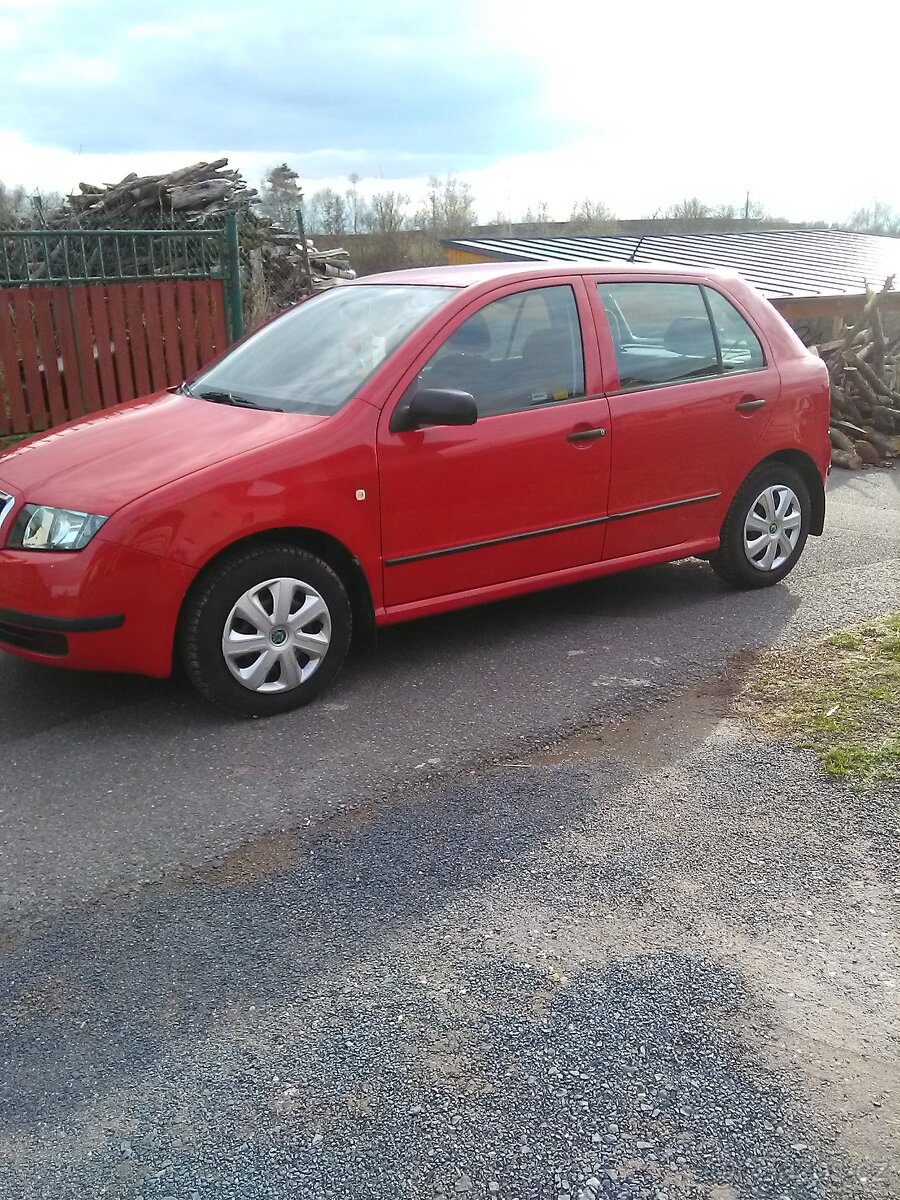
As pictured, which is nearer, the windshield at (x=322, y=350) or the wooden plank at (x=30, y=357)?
the windshield at (x=322, y=350)

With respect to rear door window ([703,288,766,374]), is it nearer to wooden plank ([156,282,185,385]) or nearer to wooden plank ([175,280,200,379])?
wooden plank ([175,280,200,379])

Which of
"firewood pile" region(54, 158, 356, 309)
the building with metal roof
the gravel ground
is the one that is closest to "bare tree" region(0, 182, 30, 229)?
"firewood pile" region(54, 158, 356, 309)

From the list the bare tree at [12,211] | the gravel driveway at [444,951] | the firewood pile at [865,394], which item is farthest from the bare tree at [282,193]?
the gravel driveway at [444,951]

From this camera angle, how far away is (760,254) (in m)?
19.4

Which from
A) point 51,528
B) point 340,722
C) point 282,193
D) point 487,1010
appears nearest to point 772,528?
point 340,722

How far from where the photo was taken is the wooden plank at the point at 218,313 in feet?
30.9

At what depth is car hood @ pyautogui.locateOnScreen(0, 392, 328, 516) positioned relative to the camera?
13.8 ft

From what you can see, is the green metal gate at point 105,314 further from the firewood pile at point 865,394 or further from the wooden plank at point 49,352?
the firewood pile at point 865,394

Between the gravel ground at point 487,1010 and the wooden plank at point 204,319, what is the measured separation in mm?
6706

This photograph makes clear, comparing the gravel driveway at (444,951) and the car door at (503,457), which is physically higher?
the car door at (503,457)

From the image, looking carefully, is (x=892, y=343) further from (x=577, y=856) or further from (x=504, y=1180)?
(x=504, y=1180)

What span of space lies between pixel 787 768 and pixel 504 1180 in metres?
2.20

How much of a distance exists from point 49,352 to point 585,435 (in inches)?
213

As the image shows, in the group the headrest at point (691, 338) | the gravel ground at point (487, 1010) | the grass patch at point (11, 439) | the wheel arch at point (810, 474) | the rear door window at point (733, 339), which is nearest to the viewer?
the gravel ground at point (487, 1010)
